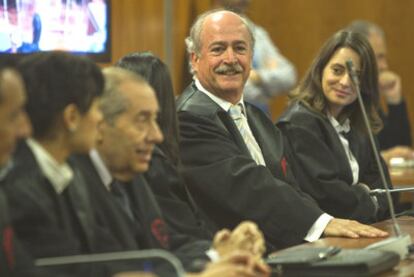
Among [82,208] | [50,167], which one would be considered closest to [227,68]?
[82,208]

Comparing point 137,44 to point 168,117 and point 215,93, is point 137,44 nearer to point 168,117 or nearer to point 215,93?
point 215,93

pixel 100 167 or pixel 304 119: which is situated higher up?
pixel 100 167

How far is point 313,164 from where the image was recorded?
17.5ft

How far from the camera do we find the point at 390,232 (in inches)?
175

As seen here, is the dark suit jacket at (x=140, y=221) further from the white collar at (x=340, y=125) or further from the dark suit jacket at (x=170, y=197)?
the white collar at (x=340, y=125)

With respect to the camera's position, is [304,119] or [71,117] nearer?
[71,117]

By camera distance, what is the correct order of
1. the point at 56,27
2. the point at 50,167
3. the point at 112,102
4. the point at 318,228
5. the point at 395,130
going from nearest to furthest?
the point at 50,167, the point at 112,102, the point at 318,228, the point at 56,27, the point at 395,130

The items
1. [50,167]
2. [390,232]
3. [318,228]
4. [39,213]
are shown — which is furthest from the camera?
[318,228]

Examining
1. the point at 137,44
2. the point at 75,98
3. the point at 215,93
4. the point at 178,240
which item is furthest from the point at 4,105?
the point at 137,44

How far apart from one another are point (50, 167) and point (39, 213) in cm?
17

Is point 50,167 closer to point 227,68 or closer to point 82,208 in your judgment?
point 82,208

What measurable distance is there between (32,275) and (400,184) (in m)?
3.89

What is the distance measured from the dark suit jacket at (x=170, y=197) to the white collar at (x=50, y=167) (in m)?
0.89

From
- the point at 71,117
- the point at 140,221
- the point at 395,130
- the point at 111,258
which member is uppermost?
the point at 71,117
